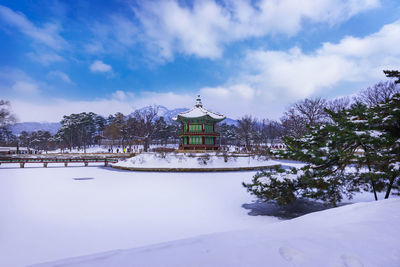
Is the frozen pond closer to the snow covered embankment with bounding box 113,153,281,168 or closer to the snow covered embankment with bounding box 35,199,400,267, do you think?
the snow covered embankment with bounding box 35,199,400,267

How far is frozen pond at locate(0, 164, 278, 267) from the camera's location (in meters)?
Result: 4.81

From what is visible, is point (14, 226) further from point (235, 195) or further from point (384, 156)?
point (384, 156)

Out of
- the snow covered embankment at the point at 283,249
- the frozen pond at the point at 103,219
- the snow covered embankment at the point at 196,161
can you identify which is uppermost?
the snow covered embankment at the point at 283,249

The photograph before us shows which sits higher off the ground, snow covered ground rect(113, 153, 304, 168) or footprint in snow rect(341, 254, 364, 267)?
footprint in snow rect(341, 254, 364, 267)

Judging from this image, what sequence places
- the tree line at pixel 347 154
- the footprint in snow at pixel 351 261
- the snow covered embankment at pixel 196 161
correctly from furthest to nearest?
the snow covered embankment at pixel 196 161
the tree line at pixel 347 154
the footprint in snow at pixel 351 261

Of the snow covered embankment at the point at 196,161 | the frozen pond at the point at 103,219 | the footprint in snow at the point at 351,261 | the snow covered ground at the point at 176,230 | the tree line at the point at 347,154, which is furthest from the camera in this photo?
the snow covered embankment at the point at 196,161

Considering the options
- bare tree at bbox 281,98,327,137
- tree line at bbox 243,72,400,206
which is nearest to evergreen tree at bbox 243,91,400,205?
tree line at bbox 243,72,400,206

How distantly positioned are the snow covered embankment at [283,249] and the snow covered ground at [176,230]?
12 mm

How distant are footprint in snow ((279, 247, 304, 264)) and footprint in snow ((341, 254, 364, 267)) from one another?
45 cm

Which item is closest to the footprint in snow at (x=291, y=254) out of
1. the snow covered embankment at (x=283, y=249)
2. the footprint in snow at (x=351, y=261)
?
the snow covered embankment at (x=283, y=249)

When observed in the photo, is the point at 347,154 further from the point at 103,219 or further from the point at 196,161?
the point at 196,161

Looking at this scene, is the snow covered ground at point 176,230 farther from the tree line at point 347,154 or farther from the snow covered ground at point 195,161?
the snow covered ground at point 195,161

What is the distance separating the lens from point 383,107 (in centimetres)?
605

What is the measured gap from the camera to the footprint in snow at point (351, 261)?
2359mm
